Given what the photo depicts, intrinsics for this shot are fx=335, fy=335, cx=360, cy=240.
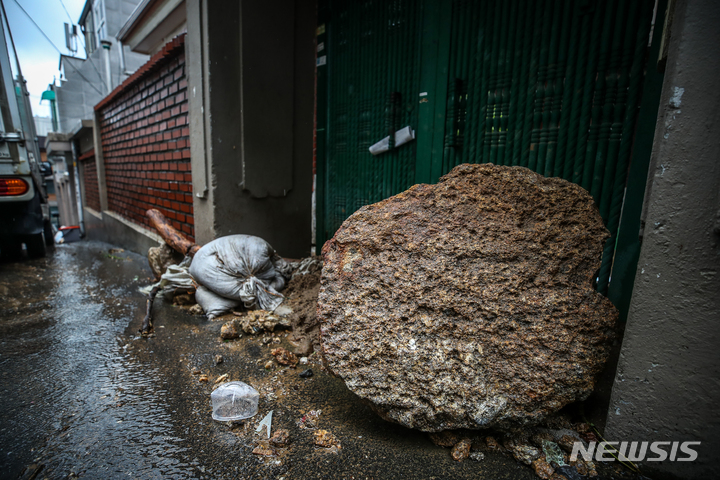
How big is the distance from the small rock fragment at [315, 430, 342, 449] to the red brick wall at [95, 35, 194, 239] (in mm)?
2974

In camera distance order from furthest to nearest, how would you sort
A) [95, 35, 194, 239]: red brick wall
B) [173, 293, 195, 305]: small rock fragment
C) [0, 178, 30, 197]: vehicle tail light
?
[0, 178, 30, 197]: vehicle tail light
[95, 35, 194, 239]: red brick wall
[173, 293, 195, 305]: small rock fragment

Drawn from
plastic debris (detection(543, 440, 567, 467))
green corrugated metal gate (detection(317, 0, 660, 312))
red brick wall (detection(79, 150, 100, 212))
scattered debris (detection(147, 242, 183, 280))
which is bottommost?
plastic debris (detection(543, 440, 567, 467))

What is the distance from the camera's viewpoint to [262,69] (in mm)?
3127

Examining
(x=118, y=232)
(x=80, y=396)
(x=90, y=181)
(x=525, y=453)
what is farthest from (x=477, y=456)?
(x=90, y=181)

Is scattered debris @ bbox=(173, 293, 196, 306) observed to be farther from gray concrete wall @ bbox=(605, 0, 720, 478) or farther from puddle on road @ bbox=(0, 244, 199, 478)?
gray concrete wall @ bbox=(605, 0, 720, 478)

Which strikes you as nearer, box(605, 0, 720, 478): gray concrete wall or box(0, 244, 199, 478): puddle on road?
box(605, 0, 720, 478): gray concrete wall

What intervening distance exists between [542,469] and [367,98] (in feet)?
9.49

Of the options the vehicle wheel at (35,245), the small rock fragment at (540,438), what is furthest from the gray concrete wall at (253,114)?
the vehicle wheel at (35,245)

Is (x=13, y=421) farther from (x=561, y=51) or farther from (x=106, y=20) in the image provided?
(x=106, y=20)

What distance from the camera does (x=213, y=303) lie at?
253cm

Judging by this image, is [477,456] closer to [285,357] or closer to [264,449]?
[264,449]

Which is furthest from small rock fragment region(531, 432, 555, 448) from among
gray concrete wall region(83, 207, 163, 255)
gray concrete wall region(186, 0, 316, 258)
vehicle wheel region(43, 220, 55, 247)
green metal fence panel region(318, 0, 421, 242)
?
vehicle wheel region(43, 220, 55, 247)

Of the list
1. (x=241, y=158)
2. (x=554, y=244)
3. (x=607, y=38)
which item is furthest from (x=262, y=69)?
(x=554, y=244)

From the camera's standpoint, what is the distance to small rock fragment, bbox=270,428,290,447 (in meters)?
1.25
